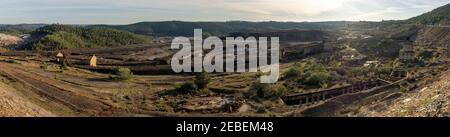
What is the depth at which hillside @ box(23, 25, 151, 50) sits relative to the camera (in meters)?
121

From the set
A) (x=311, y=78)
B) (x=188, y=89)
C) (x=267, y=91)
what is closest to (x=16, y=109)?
(x=188, y=89)

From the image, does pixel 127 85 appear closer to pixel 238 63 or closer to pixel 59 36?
pixel 238 63

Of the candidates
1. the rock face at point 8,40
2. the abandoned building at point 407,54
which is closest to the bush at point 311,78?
the abandoned building at point 407,54

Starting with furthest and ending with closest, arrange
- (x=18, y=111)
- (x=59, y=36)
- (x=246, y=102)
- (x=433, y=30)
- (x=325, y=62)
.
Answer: (x=59, y=36), (x=433, y=30), (x=325, y=62), (x=246, y=102), (x=18, y=111)

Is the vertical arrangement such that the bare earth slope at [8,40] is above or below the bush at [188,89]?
above

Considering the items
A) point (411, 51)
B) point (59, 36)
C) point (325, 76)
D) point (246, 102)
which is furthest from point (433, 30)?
point (59, 36)

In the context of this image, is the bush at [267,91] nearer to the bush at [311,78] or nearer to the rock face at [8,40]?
the bush at [311,78]

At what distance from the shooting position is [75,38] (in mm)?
134000

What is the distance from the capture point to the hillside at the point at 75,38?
12106cm

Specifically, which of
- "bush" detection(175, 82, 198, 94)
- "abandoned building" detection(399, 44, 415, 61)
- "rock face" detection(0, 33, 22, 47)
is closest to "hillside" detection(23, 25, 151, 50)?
"rock face" detection(0, 33, 22, 47)

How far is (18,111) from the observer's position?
26312 mm

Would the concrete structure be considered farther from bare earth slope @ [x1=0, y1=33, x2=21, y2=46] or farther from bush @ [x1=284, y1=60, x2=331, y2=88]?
bare earth slope @ [x1=0, y1=33, x2=21, y2=46]

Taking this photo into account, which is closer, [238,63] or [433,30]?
[238,63]
